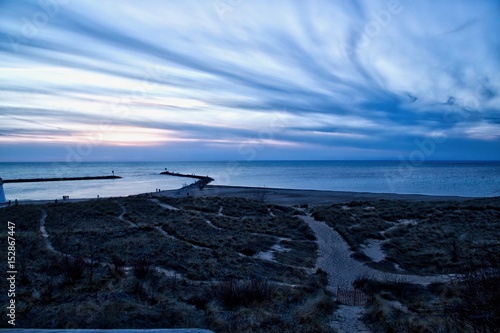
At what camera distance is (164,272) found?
12969 mm

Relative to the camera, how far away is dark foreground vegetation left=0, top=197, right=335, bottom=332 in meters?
7.55

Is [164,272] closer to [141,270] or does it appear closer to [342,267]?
[141,270]

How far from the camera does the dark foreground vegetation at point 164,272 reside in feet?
24.8

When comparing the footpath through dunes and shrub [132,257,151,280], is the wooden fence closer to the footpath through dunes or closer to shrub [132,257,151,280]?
the footpath through dunes

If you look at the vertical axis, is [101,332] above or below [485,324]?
above

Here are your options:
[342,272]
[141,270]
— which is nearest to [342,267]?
[342,272]

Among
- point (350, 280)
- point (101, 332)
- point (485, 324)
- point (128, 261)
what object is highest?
point (101, 332)

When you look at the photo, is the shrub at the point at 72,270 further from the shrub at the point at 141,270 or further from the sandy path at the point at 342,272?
the sandy path at the point at 342,272

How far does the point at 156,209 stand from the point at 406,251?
2260cm

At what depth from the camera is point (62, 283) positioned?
9.88 meters

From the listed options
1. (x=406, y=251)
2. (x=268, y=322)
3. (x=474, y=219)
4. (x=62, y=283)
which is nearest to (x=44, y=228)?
(x=62, y=283)

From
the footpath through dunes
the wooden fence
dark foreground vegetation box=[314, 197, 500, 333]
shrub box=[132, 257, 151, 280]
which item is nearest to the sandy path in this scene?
the footpath through dunes

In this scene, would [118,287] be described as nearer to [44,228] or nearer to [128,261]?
[128,261]

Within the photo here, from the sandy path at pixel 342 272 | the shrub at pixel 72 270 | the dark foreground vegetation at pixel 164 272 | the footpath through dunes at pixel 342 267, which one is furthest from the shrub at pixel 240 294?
the footpath through dunes at pixel 342 267
